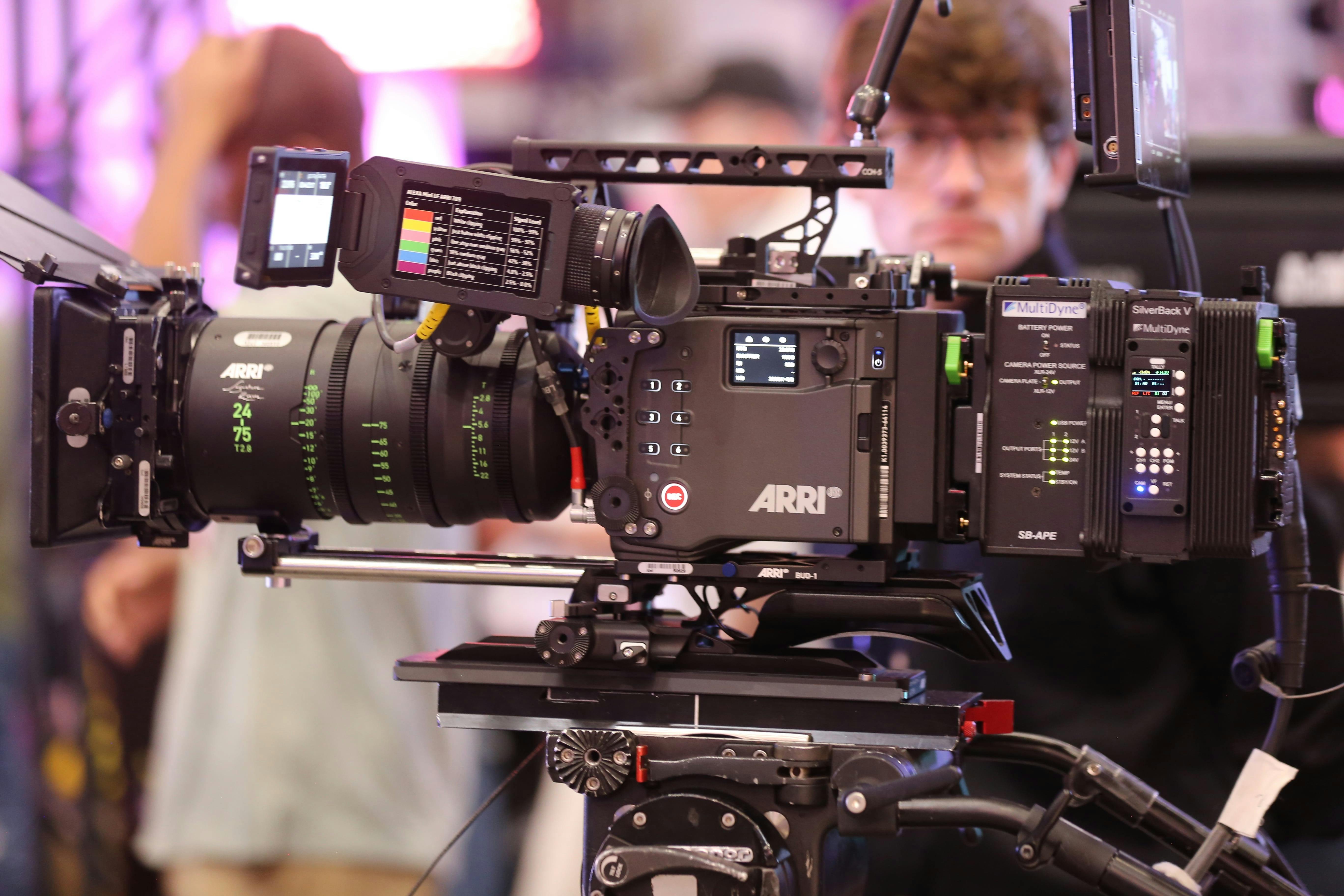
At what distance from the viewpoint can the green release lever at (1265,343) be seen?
1.65 metres

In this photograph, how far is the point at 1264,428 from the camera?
1674mm

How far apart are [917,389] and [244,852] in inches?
81.1

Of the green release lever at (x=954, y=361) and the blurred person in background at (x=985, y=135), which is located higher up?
the blurred person in background at (x=985, y=135)

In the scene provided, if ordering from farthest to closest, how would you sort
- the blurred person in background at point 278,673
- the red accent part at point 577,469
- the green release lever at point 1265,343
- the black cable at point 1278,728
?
the blurred person in background at point 278,673, the black cable at point 1278,728, the red accent part at point 577,469, the green release lever at point 1265,343

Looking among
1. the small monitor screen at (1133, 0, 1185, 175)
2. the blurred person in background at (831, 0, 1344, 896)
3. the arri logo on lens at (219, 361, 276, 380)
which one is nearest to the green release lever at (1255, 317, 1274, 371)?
the small monitor screen at (1133, 0, 1185, 175)

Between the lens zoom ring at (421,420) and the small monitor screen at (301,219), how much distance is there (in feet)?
0.67

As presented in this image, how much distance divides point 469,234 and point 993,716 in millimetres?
974

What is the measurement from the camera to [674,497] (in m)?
1.80

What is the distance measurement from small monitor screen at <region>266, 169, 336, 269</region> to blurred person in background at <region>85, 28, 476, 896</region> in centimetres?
106

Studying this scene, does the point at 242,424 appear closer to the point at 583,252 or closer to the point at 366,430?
the point at 366,430

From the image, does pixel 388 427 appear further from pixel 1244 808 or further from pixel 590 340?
pixel 1244 808

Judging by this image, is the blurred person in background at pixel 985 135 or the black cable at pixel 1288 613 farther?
the blurred person in background at pixel 985 135

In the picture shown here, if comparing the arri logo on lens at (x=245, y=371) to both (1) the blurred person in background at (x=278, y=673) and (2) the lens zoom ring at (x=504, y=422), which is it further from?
(1) the blurred person in background at (x=278, y=673)

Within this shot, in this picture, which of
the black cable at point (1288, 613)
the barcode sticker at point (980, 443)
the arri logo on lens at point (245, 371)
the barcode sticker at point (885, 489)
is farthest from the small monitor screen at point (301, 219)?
the black cable at point (1288, 613)
